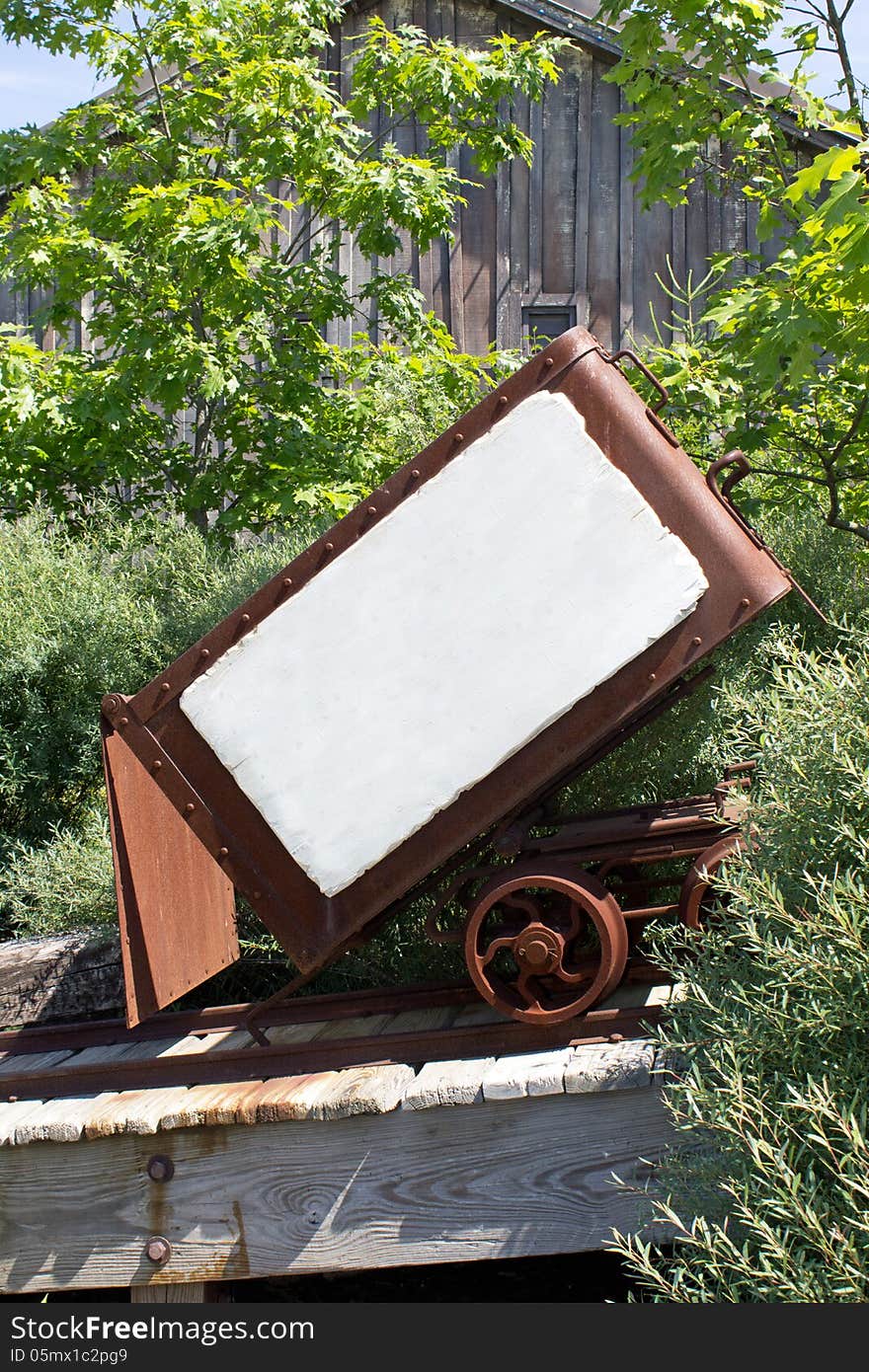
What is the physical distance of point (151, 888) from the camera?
321cm

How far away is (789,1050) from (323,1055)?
1.45 metres

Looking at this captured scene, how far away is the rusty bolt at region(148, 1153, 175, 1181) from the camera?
314 cm

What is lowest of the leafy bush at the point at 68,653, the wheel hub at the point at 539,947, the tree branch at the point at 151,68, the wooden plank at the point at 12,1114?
the wheel hub at the point at 539,947

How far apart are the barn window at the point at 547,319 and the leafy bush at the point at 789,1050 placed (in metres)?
7.61

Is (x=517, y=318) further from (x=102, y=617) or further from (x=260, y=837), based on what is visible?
(x=260, y=837)

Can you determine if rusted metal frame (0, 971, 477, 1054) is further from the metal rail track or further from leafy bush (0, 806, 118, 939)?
leafy bush (0, 806, 118, 939)

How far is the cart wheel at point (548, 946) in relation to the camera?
2.99 metres

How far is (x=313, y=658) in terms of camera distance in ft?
10.0

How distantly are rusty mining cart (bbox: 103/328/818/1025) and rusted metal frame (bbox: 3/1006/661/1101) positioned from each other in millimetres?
97

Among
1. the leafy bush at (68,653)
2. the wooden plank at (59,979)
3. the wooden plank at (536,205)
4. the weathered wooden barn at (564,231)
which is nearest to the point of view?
the wooden plank at (59,979)

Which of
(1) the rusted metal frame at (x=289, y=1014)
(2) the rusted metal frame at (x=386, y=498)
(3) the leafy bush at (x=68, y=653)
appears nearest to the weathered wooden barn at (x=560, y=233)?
(3) the leafy bush at (x=68, y=653)

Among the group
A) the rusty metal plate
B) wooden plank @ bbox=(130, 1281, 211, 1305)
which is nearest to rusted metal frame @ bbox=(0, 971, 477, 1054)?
the rusty metal plate

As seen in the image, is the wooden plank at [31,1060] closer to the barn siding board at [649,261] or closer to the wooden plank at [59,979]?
the wooden plank at [59,979]

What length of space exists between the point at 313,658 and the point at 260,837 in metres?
0.51
